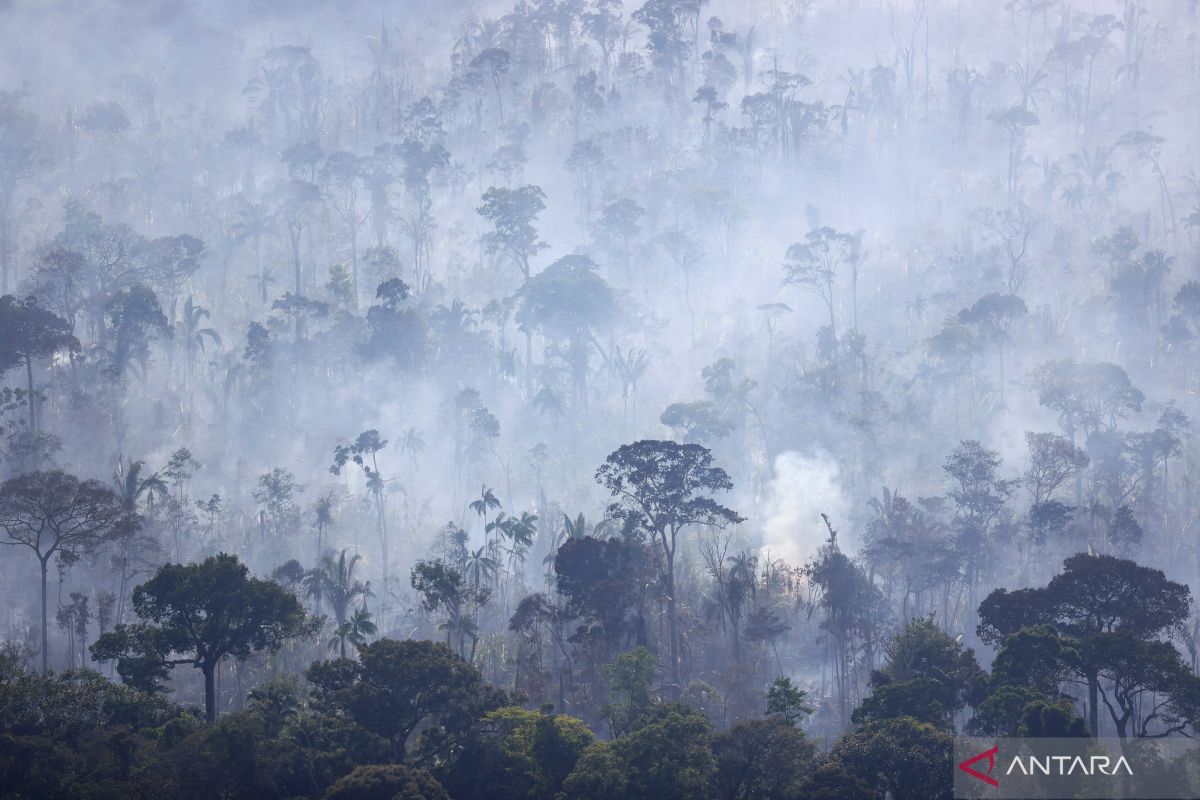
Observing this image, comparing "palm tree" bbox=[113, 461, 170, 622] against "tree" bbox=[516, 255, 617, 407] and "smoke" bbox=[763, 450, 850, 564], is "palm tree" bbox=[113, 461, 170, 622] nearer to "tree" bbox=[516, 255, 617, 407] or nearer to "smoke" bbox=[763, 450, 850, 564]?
"tree" bbox=[516, 255, 617, 407]

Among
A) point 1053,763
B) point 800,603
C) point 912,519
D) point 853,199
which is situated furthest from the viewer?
point 853,199

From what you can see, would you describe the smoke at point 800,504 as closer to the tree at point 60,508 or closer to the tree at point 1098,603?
the tree at point 1098,603

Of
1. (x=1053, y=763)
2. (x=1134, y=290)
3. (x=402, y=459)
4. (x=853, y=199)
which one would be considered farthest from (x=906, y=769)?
(x=853, y=199)

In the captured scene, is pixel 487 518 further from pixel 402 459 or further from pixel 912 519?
pixel 912 519

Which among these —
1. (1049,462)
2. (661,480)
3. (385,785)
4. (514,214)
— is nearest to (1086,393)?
(1049,462)

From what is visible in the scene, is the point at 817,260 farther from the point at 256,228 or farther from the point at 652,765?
the point at 652,765

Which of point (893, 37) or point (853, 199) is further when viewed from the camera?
point (893, 37)

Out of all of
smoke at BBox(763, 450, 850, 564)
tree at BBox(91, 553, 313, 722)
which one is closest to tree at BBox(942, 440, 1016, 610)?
smoke at BBox(763, 450, 850, 564)
